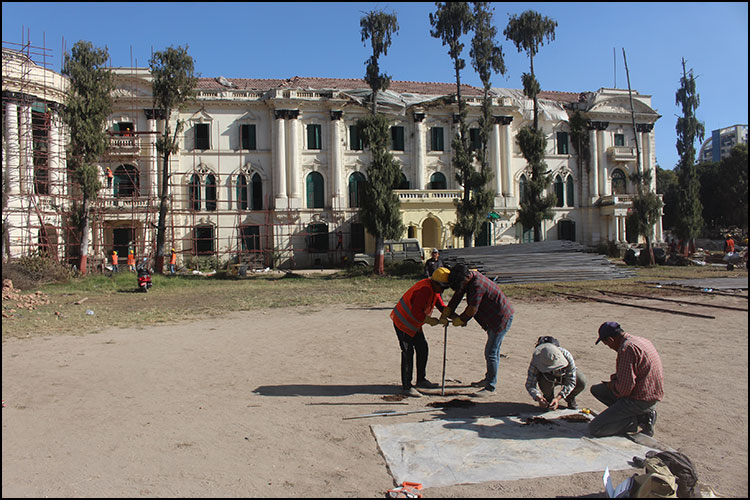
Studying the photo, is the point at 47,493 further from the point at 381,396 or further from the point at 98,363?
the point at 98,363

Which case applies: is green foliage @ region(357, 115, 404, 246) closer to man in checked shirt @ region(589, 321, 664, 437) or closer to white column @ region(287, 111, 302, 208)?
white column @ region(287, 111, 302, 208)

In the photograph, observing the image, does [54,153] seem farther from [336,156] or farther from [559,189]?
[559,189]

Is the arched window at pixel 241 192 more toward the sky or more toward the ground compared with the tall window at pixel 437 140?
more toward the ground

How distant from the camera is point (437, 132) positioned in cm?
3800

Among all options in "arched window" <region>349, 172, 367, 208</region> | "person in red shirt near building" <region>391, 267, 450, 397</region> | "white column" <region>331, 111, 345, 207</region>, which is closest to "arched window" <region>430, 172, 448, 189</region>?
"arched window" <region>349, 172, 367, 208</region>

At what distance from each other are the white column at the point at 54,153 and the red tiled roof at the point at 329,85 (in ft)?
32.9

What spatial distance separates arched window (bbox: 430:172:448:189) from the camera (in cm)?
3784

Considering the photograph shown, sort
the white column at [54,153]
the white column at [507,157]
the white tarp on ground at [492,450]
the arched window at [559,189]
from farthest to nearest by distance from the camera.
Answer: the arched window at [559,189] → the white column at [507,157] → the white column at [54,153] → the white tarp on ground at [492,450]

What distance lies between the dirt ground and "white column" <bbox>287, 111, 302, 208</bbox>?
80.6ft

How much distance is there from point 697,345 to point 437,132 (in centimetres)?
3069

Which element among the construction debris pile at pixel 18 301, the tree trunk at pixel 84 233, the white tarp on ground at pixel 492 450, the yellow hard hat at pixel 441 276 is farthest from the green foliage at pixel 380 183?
the white tarp on ground at pixel 492 450

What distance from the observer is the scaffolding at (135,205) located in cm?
2695

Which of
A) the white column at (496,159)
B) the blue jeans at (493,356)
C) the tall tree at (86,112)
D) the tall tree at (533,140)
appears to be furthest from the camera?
the white column at (496,159)

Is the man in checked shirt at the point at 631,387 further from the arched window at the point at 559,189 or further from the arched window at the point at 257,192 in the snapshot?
the arched window at the point at 559,189
